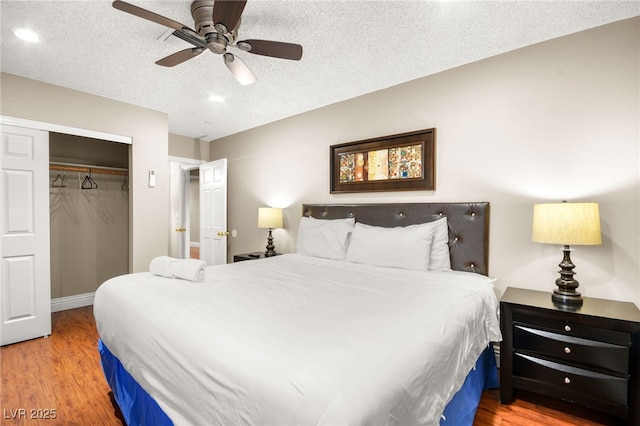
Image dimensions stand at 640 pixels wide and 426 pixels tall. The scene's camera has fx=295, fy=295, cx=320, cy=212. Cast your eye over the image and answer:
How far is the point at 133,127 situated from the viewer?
3602mm

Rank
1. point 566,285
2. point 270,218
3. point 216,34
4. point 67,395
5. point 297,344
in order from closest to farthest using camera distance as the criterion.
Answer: point 297,344, point 216,34, point 566,285, point 67,395, point 270,218

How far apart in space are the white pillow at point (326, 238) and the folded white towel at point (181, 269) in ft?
4.26

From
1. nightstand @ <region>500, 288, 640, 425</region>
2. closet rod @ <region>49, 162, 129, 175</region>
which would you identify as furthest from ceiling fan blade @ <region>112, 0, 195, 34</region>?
closet rod @ <region>49, 162, 129, 175</region>

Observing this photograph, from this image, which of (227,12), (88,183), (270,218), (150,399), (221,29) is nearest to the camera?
(150,399)

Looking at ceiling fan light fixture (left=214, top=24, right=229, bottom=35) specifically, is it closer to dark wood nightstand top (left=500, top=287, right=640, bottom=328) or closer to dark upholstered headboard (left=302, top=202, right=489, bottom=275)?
dark upholstered headboard (left=302, top=202, right=489, bottom=275)

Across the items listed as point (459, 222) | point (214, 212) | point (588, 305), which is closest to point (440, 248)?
point (459, 222)

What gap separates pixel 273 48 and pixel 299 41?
0.46 meters

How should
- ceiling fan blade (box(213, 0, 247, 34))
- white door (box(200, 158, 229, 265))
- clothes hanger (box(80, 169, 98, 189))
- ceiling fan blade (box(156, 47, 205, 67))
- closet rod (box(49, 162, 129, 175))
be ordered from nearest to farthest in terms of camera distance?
1. ceiling fan blade (box(213, 0, 247, 34))
2. ceiling fan blade (box(156, 47, 205, 67))
3. closet rod (box(49, 162, 129, 175))
4. clothes hanger (box(80, 169, 98, 189))
5. white door (box(200, 158, 229, 265))

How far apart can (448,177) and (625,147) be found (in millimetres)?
1125

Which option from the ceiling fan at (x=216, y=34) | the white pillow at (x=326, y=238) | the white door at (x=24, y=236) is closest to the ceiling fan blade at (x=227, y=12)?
the ceiling fan at (x=216, y=34)

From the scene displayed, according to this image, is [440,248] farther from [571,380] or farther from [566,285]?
[571,380]

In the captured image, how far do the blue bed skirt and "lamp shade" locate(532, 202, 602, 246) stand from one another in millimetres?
940

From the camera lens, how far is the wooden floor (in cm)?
182

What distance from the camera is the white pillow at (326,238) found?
297cm
